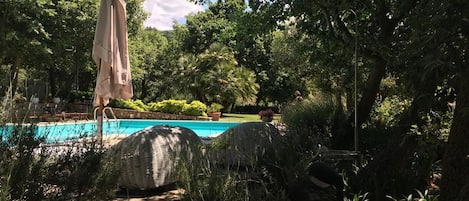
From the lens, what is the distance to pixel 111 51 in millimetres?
6121

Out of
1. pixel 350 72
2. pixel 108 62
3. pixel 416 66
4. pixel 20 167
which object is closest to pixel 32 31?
pixel 108 62

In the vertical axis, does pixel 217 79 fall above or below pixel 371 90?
above

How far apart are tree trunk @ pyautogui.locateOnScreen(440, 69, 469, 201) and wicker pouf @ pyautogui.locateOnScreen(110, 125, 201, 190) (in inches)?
91.5

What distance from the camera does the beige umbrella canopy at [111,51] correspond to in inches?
241

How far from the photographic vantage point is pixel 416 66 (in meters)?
2.89

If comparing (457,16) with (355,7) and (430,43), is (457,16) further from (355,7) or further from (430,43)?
(355,7)

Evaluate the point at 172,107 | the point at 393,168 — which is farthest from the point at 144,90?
the point at 393,168

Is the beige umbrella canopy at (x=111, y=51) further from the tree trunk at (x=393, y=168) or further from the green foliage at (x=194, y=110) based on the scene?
the green foliage at (x=194, y=110)

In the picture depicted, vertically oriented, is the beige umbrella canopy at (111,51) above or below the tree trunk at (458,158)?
above

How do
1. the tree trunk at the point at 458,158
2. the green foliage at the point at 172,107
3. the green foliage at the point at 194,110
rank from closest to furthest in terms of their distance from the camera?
the tree trunk at the point at 458,158 < the green foliage at the point at 194,110 < the green foliage at the point at 172,107

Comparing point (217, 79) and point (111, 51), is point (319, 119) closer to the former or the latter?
point (111, 51)

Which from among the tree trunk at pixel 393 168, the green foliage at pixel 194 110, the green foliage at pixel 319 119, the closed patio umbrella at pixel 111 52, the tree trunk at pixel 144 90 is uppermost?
the tree trunk at pixel 144 90

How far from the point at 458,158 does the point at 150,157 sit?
9.81ft

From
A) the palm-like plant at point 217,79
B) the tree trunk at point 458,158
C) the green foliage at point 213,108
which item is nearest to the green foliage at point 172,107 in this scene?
the green foliage at point 213,108
